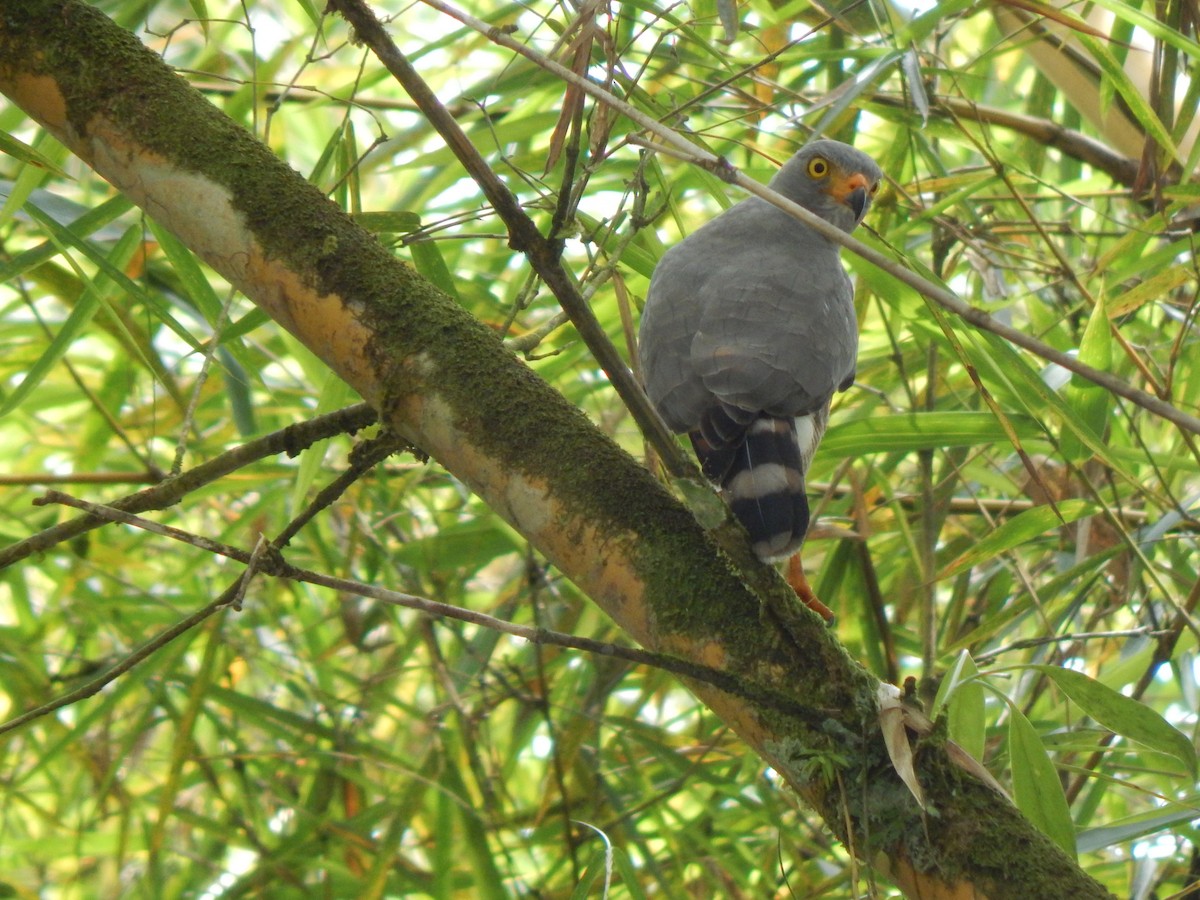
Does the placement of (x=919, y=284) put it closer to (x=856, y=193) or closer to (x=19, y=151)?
(x=19, y=151)

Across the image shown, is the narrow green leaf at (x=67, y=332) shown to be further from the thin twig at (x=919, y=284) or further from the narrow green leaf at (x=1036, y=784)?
the narrow green leaf at (x=1036, y=784)

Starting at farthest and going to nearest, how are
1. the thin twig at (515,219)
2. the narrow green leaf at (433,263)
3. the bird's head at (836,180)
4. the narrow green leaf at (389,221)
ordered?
1. the bird's head at (836,180)
2. the narrow green leaf at (433,263)
3. the narrow green leaf at (389,221)
4. the thin twig at (515,219)

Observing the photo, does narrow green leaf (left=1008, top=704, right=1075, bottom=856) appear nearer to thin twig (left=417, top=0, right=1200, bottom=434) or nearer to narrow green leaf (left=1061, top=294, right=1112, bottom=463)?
narrow green leaf (left=1061, top=294, right=1112, bottom=463)

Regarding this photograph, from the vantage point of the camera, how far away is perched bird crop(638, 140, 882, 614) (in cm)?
209

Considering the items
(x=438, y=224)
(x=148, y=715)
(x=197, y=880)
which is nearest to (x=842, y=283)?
(x=438, y=224)

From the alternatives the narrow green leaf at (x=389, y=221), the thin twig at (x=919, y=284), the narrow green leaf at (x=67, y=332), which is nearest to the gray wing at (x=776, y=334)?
the narrow green leaf at (x=389, y=221)

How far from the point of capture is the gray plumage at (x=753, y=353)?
2.10 m

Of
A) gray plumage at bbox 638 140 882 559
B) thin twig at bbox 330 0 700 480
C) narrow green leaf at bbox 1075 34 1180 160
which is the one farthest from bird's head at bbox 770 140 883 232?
thin twig at bbox 330 0 700 480

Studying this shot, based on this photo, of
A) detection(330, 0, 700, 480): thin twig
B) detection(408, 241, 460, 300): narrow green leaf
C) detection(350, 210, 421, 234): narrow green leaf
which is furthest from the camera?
detection(408, 241, 460, 300): narrow green leaf

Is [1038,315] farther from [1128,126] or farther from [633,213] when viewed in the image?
[633,213]

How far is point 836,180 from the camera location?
10.5 ft

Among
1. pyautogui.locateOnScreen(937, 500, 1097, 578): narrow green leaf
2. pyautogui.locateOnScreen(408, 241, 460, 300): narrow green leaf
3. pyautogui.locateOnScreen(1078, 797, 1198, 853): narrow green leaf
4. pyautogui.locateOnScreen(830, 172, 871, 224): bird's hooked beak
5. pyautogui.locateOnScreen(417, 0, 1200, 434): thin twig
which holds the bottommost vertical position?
pyautogui.locateOnScreen(1078, 797, 1198, 853): narrow green leaf

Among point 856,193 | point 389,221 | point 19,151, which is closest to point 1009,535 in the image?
point 856,193

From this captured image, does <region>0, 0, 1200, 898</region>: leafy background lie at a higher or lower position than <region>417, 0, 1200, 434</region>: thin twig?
higher
